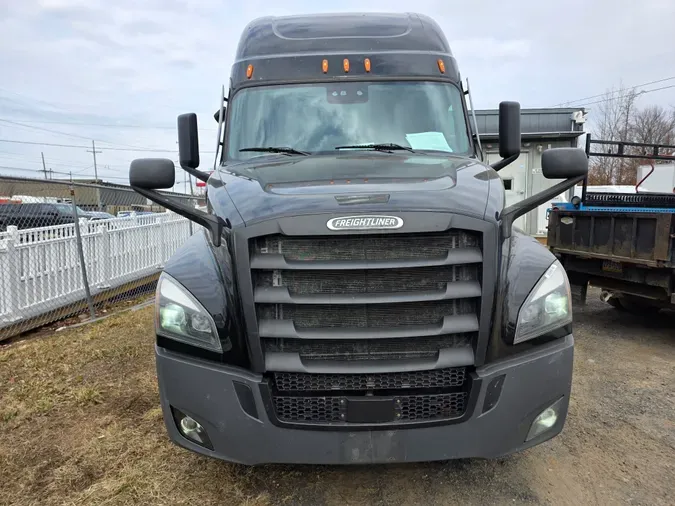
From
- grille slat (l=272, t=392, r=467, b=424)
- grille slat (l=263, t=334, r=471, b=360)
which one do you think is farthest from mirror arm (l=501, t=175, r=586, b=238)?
grille slat (l=272, t=392, r=467, b=424)

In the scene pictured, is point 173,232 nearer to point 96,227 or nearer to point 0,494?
point 96,227

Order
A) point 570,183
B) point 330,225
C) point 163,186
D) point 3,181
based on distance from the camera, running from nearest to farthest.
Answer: point 330,225 < point 570,183 < point 163,186 < point 3,181

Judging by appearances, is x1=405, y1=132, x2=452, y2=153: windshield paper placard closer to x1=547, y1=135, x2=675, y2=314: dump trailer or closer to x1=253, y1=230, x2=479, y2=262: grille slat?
x1=253, y1=230, x2=479, y2=262: grille slat

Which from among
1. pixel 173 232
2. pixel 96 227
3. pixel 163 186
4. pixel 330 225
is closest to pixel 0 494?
pixel 163 186

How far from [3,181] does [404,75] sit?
195 inches

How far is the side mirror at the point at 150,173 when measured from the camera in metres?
2.96

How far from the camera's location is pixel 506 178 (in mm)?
16453

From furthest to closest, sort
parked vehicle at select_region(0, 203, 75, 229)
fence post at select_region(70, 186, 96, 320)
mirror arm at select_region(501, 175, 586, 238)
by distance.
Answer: parked vehicle at select_region(0, 203, 75, 229) < fence post at select_region(70, 186, 96, 320) < mirror arm at select_region(501, 175, 586, 238)

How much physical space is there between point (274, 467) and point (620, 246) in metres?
4.80

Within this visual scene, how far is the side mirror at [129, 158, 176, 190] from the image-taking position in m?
2.96

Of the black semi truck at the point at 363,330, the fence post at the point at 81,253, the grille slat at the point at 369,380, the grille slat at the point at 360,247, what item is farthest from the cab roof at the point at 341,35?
the fence post at the point at 81,253

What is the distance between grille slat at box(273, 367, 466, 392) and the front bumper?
0.39 feet

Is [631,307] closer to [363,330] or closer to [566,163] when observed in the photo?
[566,163]


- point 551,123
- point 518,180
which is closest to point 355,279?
point 518,180
